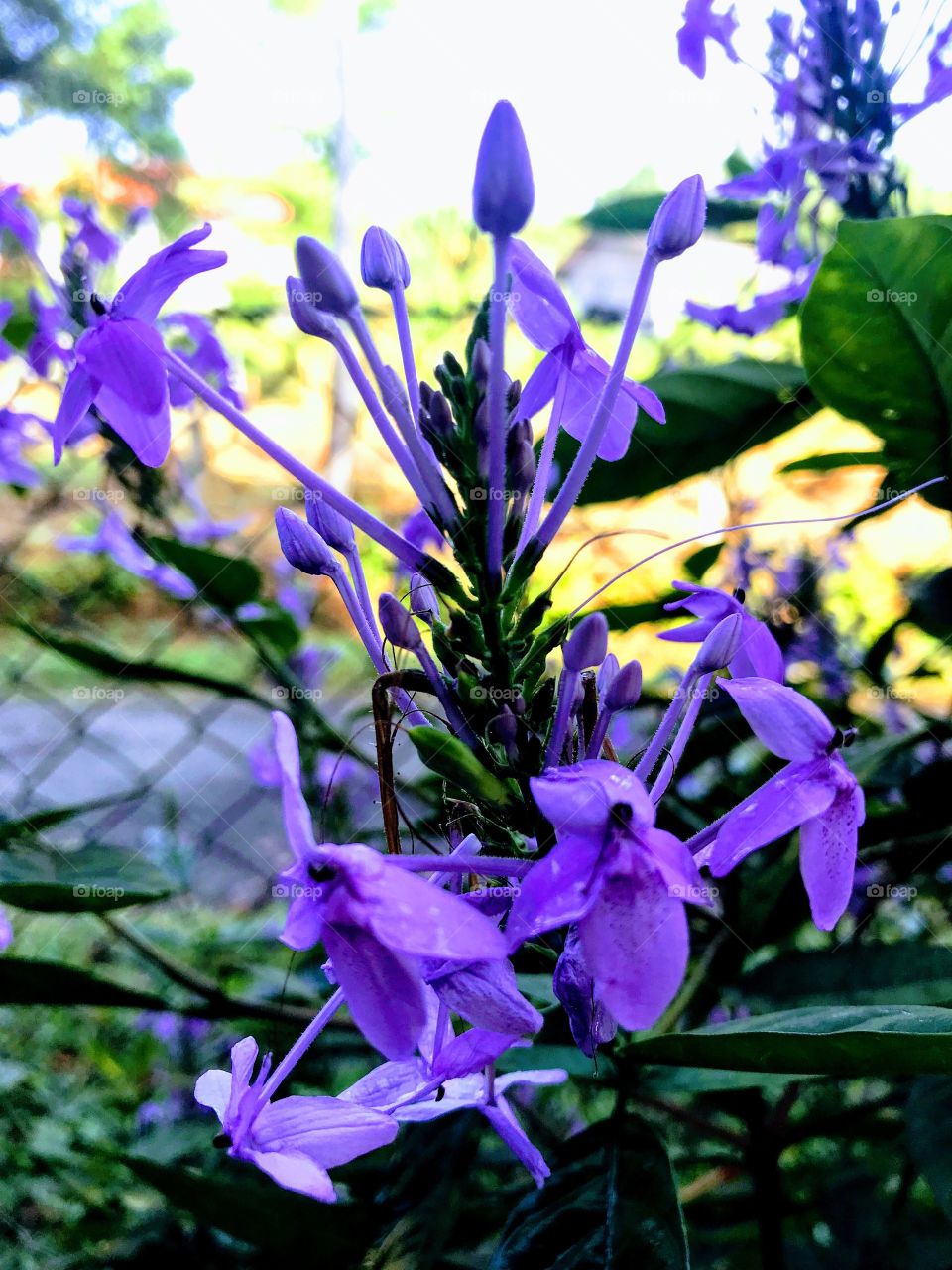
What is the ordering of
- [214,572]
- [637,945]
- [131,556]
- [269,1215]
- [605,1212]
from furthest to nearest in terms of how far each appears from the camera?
[131,556], [214,572], [269,1215], [605,1212], [637,945]

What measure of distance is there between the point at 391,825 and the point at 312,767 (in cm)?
75

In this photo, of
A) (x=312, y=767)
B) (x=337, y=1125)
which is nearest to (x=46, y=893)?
(x=337, y=1125)

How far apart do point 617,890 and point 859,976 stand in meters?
0.44

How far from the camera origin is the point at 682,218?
0.39 metres

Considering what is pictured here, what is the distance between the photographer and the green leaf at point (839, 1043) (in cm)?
34

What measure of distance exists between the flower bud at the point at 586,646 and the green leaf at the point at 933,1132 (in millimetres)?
321

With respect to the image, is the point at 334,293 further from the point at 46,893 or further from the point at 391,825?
the point at 46,893

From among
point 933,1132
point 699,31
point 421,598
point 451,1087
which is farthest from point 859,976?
point 699,31

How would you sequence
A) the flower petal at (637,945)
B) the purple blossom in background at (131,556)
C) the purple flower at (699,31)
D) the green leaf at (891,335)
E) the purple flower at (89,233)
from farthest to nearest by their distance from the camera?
the purple blossom in background at (131,556)
the purple flower at (89,233)
the purple flower at (699,31)
the green leaf at (891,335)
the flower petal at (637,945)

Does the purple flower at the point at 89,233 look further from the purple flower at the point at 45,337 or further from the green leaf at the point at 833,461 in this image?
the green leaf at the point at 833,461

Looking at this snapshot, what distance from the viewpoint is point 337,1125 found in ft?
1.19

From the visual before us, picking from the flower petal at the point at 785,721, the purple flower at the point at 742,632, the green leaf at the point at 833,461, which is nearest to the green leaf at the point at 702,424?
the green leaf at the point at 833,461

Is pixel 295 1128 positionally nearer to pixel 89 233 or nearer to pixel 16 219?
pixel 16 219

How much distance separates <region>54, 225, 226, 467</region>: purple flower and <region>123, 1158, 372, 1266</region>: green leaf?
46 cm
